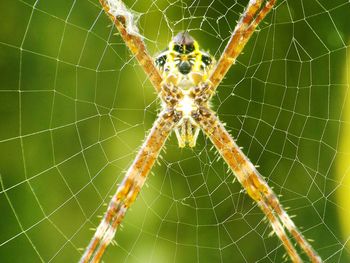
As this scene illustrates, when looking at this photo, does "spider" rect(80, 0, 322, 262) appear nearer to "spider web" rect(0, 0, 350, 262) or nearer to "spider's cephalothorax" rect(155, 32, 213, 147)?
"spider's cephalothorax" rect(155, 32, 213, 147)

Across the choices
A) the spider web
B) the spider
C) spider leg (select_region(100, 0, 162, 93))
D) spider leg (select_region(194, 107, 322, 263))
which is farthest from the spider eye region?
the spider web

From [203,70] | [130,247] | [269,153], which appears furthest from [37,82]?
[203,70]

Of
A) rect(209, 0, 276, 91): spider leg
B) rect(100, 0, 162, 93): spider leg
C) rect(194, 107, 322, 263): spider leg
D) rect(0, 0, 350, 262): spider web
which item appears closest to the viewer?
rect(100, 0, 162, 93): spider leg

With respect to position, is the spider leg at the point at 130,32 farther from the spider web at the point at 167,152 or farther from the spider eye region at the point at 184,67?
the spider web at the point at 167,152

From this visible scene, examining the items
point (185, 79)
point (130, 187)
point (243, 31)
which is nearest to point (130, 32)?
point (185, 79)

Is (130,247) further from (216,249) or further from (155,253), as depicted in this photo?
(216,249)
